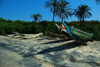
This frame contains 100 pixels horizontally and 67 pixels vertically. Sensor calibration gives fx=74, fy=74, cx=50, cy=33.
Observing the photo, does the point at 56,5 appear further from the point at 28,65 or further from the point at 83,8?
the point at 28,65

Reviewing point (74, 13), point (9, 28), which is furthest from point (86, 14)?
point (9, 28)

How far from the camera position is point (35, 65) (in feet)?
9.34

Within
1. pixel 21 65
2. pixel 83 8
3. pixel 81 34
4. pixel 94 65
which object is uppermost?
pixel 83 8

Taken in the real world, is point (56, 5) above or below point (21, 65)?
above

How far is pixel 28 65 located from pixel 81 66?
203 cm

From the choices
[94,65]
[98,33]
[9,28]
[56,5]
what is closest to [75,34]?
[94,65]

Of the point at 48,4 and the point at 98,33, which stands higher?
the point at 48,4

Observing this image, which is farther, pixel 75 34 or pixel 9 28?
pixel 9 28

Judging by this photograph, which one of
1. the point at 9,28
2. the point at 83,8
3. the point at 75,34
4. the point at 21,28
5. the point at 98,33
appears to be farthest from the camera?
the point at 83,8

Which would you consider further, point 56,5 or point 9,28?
point 56,5

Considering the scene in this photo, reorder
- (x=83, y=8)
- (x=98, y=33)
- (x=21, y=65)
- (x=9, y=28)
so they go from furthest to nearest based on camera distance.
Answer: (x=83, y=8) → (x=9, y=28) → (x=98, y=33) → (x=21, y=65)

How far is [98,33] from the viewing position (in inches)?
454

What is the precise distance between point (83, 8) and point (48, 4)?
9.34 m

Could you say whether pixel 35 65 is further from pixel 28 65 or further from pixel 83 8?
pixel 83 8
